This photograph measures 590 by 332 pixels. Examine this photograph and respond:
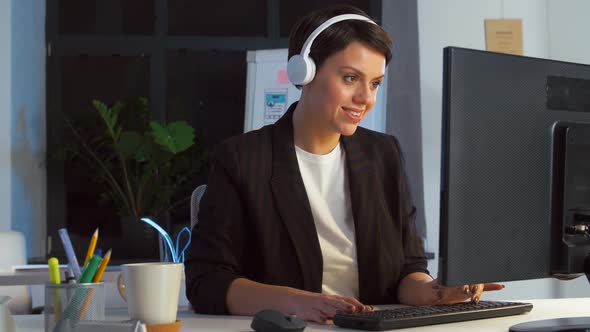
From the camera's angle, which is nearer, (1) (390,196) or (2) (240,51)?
(1) (390,196)

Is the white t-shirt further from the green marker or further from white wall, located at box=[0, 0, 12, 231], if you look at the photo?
white wall, located at box=[0, 0, 12, 231]

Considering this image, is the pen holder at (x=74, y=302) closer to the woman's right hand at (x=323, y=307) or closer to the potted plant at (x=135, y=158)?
the woman's right hand at (x=323, y=307)

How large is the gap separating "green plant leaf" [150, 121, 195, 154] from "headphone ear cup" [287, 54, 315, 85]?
2447mm

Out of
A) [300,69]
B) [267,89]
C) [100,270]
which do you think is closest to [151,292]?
[100,270]

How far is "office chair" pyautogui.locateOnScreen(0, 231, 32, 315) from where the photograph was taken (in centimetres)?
263

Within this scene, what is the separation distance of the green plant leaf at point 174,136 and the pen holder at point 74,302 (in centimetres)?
297

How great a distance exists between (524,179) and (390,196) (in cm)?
67

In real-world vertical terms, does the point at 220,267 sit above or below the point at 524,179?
below

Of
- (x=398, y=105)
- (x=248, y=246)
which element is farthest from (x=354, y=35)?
(x=398, y=105)

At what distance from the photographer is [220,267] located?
5.67ft

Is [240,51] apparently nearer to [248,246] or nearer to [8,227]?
[8,227]

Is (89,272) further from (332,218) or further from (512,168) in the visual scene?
(332,218)

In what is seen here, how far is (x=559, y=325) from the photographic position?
1308mm

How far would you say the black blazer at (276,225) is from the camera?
5.73ft
